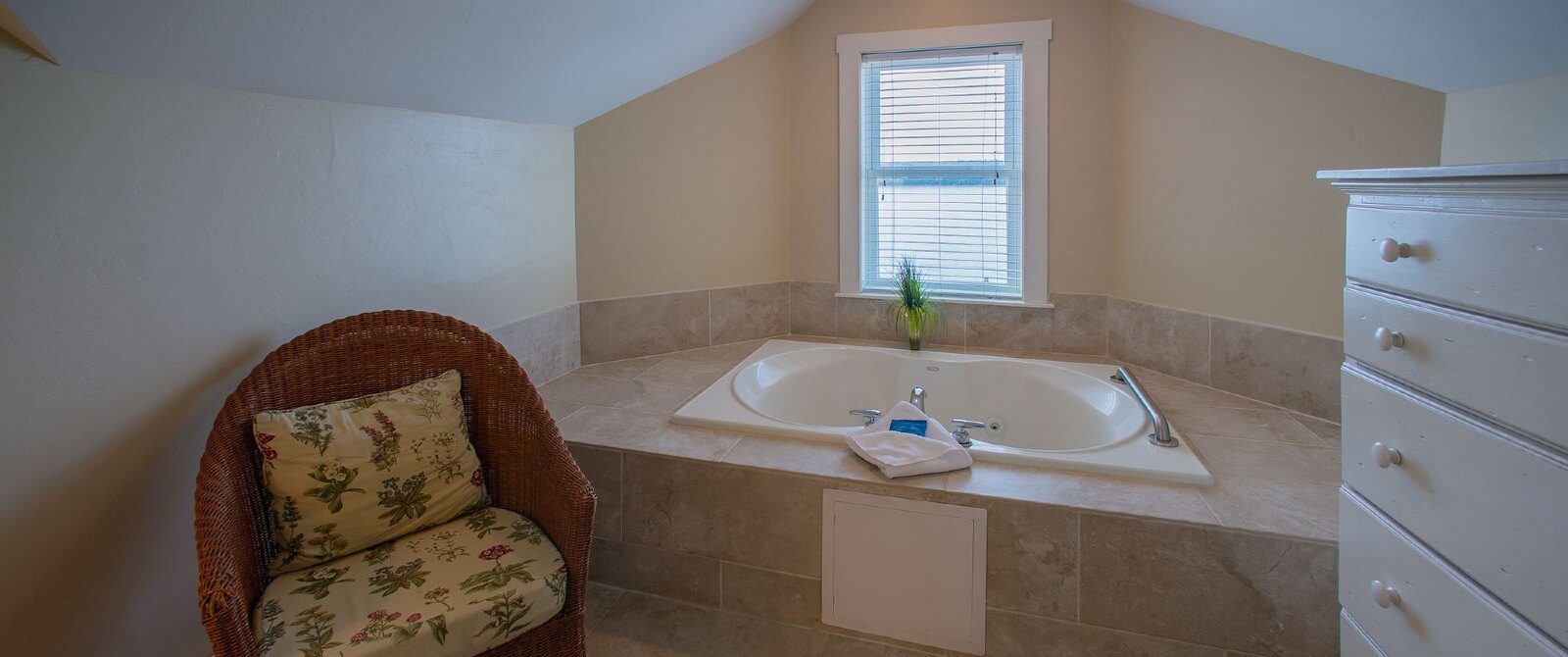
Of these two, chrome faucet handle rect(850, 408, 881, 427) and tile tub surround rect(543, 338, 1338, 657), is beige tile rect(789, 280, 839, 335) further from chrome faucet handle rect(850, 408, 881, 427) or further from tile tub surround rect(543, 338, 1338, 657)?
tile tub surround rect(543, 338, 1338, 657)

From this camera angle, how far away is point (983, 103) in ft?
10.4

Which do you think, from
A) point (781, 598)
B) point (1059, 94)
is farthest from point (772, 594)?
point (1059, 94)

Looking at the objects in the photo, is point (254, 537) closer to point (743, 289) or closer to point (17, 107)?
point (17, 107)

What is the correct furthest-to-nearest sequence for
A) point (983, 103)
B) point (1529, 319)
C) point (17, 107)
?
point (983, 103)
point (17, 107)
point (1529, 319)

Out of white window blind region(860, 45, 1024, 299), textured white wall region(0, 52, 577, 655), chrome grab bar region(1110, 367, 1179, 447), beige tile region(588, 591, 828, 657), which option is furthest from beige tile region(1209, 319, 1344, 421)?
textured white wall region(0, 52, 577, 655)

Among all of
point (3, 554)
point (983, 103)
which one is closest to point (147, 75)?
point (3, 554)

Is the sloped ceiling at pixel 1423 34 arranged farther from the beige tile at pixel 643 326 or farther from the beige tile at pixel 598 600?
the beige tile at pixel 598 600

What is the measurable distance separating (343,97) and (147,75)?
0.47 metres

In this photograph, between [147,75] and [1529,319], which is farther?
[147,75]

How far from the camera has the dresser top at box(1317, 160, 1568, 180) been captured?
86 cm

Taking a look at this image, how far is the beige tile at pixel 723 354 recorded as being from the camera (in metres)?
3.16

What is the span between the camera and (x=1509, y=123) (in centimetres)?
168

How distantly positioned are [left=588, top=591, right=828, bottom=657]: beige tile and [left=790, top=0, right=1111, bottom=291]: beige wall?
1937 mm

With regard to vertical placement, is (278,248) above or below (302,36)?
below
